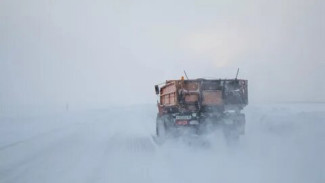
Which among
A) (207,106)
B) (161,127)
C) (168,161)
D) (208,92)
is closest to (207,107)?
Answer: (207,106)

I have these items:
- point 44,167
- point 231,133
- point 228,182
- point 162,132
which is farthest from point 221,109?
point 44,167

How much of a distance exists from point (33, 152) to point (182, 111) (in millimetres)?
4899

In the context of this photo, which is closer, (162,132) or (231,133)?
(231,133)

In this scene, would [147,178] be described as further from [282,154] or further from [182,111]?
[182,111]

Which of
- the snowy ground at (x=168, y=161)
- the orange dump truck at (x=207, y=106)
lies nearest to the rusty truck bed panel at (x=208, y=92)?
the orange dump truck at (x=207, y=106)

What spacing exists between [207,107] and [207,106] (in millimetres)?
34

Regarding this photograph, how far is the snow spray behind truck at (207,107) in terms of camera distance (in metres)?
10.7

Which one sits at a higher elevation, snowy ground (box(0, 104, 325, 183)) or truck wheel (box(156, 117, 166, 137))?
truck wheel (box(156, 117, 166, 137))

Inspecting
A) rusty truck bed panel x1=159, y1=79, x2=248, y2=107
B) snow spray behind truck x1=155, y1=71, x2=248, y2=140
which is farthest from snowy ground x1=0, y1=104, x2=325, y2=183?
rusty truck bed panel x1=159, y1=79, x2=248, y2=107

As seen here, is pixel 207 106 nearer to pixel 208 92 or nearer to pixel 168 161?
pixel 208 92

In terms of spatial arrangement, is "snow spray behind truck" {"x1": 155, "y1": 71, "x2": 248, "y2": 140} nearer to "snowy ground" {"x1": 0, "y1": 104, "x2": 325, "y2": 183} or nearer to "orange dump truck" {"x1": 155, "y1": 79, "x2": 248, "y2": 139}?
"orange dump truck" {"x1": 155, "y1": 79, "x2": 248, "y2": 139}

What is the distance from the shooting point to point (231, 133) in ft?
35.1

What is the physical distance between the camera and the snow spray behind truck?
1072cm

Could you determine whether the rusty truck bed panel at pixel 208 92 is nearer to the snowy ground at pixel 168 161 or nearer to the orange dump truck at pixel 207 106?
the orange dump truck at pixel 207 106
